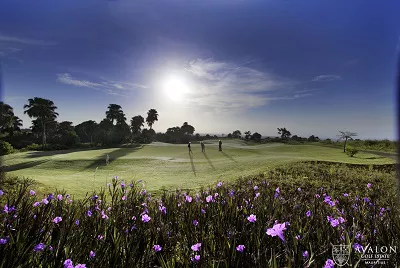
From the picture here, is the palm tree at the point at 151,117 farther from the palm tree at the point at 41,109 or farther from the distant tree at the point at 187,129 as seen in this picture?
the palm tree at the point at 41,109

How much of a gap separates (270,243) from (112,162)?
22.3 meters

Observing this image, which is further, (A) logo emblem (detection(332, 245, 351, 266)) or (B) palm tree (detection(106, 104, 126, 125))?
(B) palm tree (detection(106, 104, 126, 125))

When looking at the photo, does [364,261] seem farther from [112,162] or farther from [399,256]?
[112,162]

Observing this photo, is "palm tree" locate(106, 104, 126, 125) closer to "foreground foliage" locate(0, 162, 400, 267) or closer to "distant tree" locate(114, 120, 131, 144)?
"distant tree" locate(114, 120, 131, 144)

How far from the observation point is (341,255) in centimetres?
174

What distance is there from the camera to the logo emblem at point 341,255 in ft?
5.50

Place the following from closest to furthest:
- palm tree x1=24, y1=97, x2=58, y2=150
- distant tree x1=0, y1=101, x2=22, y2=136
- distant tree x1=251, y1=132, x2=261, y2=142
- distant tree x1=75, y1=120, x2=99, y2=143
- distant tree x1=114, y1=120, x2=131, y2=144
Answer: distant tree x1=0, y1=101, x2=22, y2=136 → palm tree x1=24, y1=97, x2=58, y2=150 → distant tree x1=114, y1=120, x2=131, y2=144 → distant tree x1=75, y1=120, x2=99, y2=143 → distant tree x1=251, y1=132, x2=261, y2=142

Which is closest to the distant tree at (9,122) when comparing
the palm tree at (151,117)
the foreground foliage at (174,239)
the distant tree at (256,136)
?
the palm tree at (151,117)

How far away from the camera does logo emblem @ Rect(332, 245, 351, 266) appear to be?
5.50ft

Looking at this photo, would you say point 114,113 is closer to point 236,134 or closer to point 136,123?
point 136,123

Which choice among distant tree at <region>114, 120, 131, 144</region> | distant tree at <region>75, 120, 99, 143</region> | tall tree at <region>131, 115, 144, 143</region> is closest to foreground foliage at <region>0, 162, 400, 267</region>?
distant tree at <region>114, 120, 131, 144</region>

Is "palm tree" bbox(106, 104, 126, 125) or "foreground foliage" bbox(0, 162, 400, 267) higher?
"palm tree" bbox(106, 104, 126, 125)

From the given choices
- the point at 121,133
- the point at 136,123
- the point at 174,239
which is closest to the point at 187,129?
the point at 136,123

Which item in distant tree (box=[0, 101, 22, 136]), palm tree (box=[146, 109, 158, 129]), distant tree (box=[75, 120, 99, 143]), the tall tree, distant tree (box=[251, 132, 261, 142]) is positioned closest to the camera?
distant tree (box=[0, 101, 22, 136])
